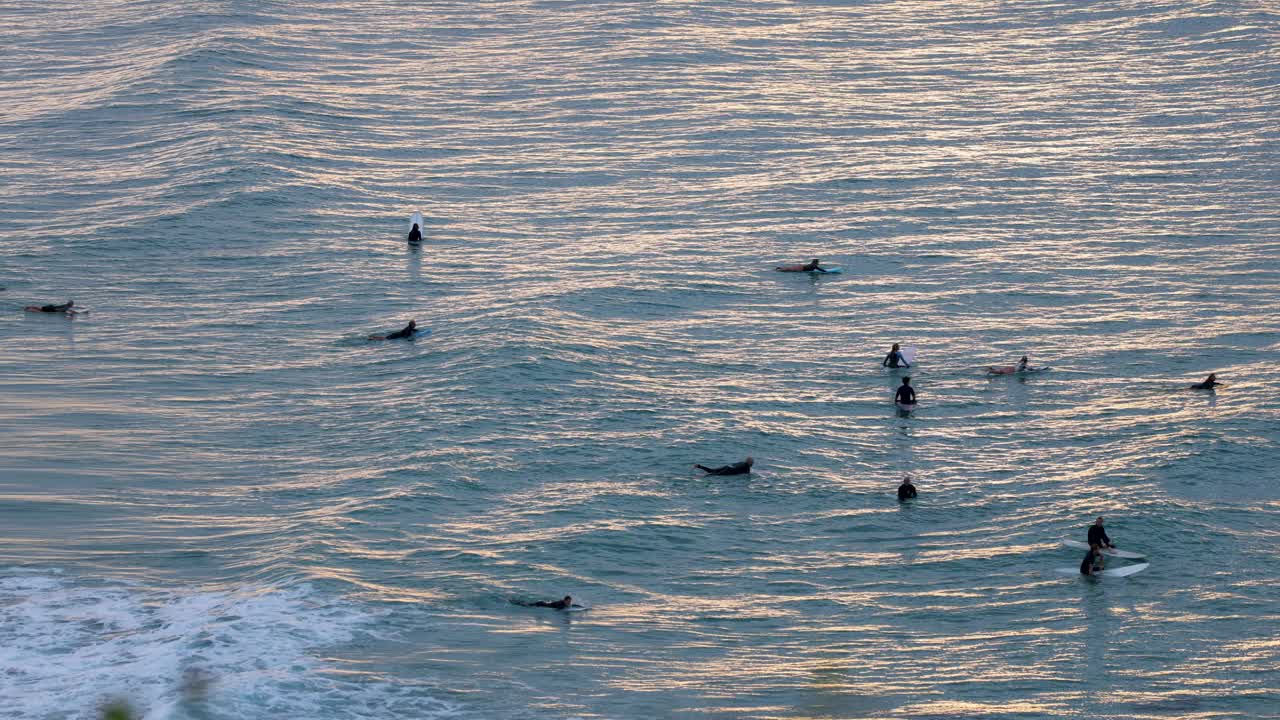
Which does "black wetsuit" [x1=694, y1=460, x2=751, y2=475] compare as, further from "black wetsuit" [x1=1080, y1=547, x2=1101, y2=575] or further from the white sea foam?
the white sea foam

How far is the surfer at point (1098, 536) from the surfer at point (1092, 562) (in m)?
0.15

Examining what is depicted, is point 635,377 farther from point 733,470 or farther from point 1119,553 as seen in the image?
point 1119,553

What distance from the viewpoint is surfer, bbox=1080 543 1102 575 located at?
114ft

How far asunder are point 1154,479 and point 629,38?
57008 millimetres

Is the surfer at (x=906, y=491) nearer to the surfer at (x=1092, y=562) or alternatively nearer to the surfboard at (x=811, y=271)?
the surfer at (x=1092, y=562)

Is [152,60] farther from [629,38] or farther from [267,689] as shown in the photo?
[267,689]

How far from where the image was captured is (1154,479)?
131 ft

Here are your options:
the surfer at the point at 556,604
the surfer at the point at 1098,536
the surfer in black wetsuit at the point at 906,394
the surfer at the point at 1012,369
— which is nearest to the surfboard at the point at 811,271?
the surfer at the point at 1012,369

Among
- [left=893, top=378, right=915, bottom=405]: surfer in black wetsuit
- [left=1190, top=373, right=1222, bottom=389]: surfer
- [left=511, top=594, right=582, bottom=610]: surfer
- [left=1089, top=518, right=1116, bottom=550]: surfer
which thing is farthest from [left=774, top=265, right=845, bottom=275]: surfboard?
[left=511, top=594, right=582, bottom=610]: surfer

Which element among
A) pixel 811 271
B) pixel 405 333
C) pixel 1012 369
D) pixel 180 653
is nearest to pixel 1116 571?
pixel 1012 369

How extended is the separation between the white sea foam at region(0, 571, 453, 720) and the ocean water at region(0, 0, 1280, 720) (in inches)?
3.7

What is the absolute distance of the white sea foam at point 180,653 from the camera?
28672 mm

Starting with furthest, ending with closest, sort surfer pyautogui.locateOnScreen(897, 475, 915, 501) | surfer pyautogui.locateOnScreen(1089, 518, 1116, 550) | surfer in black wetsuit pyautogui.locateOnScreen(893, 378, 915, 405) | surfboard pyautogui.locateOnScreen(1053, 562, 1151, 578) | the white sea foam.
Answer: surfer in black wetsuit pyautogui.locateOnScreen(893, 378, 915, 405) → surfer pyautogui.locateOnScreen(897, 475, 915, 501) → surfer pyautogui.locateOnScreen(1089, 518, 1116, 550) → surfboard pyautogui.locateOnScreen(1053, 562, 1151, 578) → the white sea foam

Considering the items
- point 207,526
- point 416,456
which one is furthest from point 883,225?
point 207,526
